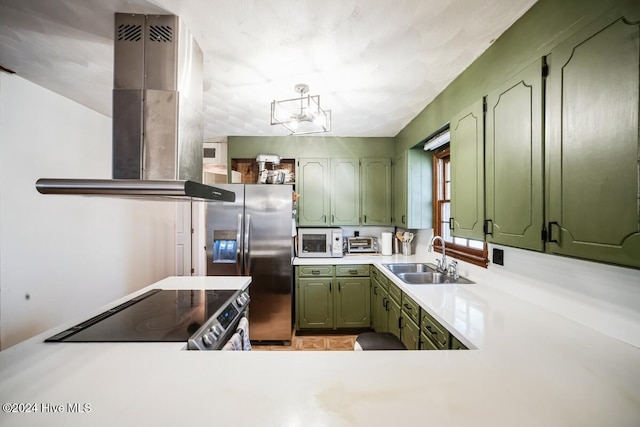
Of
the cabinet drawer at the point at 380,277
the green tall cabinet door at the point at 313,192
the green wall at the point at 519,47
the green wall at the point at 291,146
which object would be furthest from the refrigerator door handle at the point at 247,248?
the green wall at the point at 519,47

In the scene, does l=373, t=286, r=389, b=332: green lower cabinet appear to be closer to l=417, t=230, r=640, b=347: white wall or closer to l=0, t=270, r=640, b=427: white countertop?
l=417, t=230, r=640, b=347: white wall

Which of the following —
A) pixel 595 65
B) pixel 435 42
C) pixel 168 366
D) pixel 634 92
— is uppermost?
pixel 435 42

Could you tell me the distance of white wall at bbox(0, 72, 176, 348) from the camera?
187 cm

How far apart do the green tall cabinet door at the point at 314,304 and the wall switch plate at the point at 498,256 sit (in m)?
1.80

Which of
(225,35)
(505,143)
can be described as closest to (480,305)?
(505,143)

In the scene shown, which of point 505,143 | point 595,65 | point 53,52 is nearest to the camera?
point 595,65

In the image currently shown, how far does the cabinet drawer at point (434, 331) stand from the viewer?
1371mm

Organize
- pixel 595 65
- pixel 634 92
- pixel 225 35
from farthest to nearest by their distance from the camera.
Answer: pixel 225 35
pixel 595 65
pixel 634 92

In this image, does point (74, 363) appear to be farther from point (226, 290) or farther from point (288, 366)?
point (226, 290)

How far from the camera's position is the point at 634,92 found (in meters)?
0.80

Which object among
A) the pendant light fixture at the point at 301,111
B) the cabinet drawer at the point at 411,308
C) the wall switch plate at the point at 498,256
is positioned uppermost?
the pendant light fixture at the point at 301,111

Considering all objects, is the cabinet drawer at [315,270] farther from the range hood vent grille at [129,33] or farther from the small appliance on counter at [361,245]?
the range hood vent grille at [129,33]

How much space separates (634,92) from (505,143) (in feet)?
1.91

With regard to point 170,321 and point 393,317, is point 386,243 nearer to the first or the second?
point 393,317
